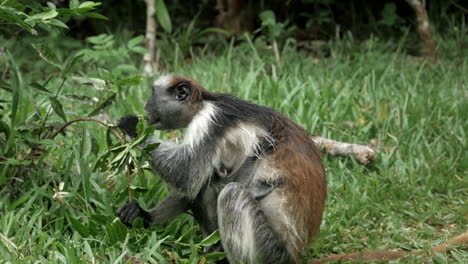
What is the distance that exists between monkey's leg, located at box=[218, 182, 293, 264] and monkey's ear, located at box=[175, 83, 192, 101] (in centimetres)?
76

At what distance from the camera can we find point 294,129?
16.0 feet

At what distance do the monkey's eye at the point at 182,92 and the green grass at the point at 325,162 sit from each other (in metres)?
0.64

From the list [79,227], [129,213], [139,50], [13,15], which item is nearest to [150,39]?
[139,50]

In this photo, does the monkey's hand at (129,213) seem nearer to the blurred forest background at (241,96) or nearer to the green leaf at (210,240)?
the blurred forest background at (241,96)

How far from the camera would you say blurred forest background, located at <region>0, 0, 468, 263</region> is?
487 cm

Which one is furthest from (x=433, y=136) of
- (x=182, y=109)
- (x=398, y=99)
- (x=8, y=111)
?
(x=8, y=111)

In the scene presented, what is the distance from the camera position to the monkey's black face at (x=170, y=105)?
493cm

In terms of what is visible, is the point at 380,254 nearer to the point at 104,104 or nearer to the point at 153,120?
the point at 153,120

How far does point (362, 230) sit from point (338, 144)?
42.5 inches

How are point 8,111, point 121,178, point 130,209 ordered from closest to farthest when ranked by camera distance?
point 130,209 < point 121,178 < point 8,111

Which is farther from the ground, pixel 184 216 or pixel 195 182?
pixel 195 182

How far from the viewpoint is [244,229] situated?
451 cm

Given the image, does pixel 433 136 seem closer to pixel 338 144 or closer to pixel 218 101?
pixel 338 144

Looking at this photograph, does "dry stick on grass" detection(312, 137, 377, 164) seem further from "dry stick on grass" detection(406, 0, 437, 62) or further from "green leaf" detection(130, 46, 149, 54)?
"dry stick on grass" detection(406, 0, 437, 62)
